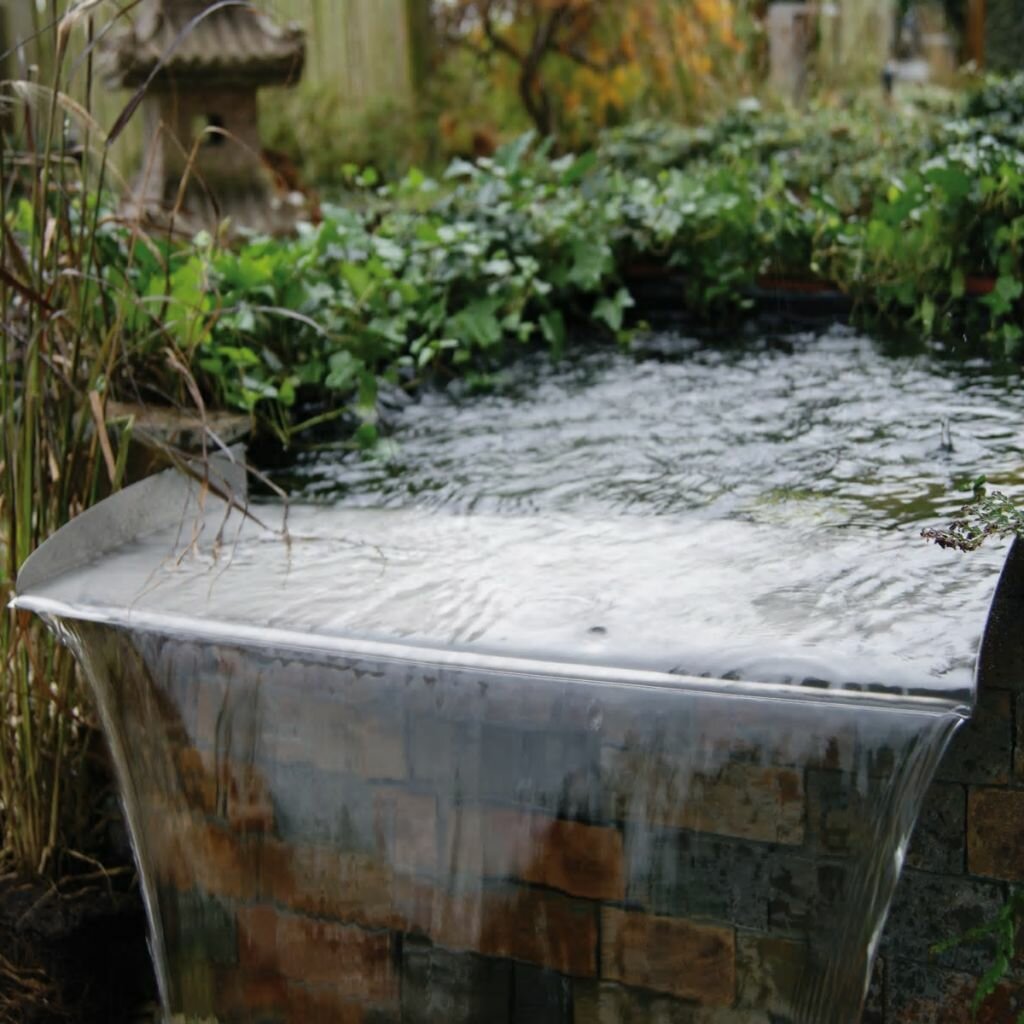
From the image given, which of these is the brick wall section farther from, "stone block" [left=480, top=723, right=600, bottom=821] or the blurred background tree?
the blurred background tree

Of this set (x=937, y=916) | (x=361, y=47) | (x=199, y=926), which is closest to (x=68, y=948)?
(x=199, y=926)

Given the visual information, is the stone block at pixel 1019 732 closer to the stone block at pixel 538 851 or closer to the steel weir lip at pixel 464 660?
the steel weir lip at pixel 464 660

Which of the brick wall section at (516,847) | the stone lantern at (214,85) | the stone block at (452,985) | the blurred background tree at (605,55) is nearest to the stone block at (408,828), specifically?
the brick wall section at (516,847)

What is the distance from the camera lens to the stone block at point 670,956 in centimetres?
156

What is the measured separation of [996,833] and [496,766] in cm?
64

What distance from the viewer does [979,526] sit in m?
1.66

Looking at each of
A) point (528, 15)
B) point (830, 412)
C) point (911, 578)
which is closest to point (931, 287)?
point (830, 412)

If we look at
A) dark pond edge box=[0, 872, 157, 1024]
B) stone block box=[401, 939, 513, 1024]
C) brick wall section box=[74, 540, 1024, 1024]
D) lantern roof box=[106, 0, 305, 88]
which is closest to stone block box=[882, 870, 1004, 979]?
brick wall section box=[74, 540, 1024, 1024]

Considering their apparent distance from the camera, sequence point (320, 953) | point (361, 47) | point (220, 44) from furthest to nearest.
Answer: point (361, 47) → point (220, 44) → point (320, 953)

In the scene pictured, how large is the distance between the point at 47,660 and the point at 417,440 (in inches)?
37.7

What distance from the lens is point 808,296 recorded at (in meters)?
3.50

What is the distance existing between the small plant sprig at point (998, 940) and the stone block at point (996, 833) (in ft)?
0.10

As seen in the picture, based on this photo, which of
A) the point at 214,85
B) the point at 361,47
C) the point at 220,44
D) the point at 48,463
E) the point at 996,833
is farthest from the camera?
the point at 361,47

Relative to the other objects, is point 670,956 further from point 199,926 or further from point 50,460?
point 50,460
